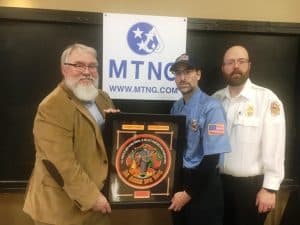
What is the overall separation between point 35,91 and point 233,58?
116cm

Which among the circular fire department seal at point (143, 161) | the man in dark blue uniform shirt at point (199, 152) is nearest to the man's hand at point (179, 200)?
the man in dark blue uniform shirt at point (199, 152)

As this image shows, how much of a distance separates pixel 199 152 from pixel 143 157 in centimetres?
27

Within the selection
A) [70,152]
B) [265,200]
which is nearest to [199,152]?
[265,200]

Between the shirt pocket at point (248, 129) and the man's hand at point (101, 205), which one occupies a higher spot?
the shirt pocket at point (248, 129)

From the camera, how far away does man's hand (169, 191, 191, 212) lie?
72.5 inches

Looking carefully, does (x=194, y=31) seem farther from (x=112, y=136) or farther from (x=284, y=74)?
(x=112, y=136)

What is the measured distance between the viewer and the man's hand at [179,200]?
1.84 metres

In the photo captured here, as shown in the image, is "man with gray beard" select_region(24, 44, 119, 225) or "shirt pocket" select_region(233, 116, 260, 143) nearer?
"man with gray beard" select_region(24, 44, 119, 225)

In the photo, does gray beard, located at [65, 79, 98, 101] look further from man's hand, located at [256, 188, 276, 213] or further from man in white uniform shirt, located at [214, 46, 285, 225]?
man's hand, located at [256, 188, 276, 213]

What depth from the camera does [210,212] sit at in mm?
1878

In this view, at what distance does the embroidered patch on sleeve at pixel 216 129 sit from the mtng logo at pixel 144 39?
73cm

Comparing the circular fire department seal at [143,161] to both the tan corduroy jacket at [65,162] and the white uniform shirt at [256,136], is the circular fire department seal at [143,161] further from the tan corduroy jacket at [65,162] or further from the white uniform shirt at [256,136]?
the white uniform shirt at [256,136]

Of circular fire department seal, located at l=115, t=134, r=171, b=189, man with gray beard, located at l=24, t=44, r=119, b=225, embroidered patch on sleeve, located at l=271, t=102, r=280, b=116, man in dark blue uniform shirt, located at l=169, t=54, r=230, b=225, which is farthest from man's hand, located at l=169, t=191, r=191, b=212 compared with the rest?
embroidered patch on sleeve, located at l=271, t=102, r=280, b=116

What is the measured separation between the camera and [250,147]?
1.99 meters
